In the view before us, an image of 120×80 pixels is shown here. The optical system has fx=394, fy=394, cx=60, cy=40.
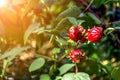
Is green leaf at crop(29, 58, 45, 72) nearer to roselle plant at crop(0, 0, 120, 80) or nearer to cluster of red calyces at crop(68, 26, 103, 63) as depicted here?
roselle plant at crop(0, 0, 120, 80)

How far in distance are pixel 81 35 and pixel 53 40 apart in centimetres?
11

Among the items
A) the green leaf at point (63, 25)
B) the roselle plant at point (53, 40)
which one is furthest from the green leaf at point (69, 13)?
the green leaf at point (63, 25)

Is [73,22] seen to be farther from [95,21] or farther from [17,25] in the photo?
[17,25]

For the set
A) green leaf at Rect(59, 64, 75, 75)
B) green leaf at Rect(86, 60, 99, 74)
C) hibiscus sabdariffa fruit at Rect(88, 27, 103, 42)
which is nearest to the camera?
hibiscus sabdariffa fruit at Rect(88, 27, 103, 42)

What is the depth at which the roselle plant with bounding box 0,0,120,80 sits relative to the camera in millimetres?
1190

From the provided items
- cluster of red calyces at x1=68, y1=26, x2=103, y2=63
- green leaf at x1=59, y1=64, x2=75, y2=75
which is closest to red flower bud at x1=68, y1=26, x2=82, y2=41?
cluster of red calyces at x1=68, y1=26, x2=103, y2=63

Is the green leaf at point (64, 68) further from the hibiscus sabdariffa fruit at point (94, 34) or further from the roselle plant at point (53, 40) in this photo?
the hibiscus sabdariffa fruit at point (94, 34)

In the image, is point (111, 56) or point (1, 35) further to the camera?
point (111, 56)

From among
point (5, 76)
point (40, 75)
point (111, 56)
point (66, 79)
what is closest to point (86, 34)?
point (66, 79)

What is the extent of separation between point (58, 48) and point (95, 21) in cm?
16

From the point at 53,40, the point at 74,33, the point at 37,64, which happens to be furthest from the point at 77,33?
the point at 37,64

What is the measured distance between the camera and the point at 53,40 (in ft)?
4.05

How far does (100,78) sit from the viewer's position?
1.60m

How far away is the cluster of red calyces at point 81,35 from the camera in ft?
3.72
